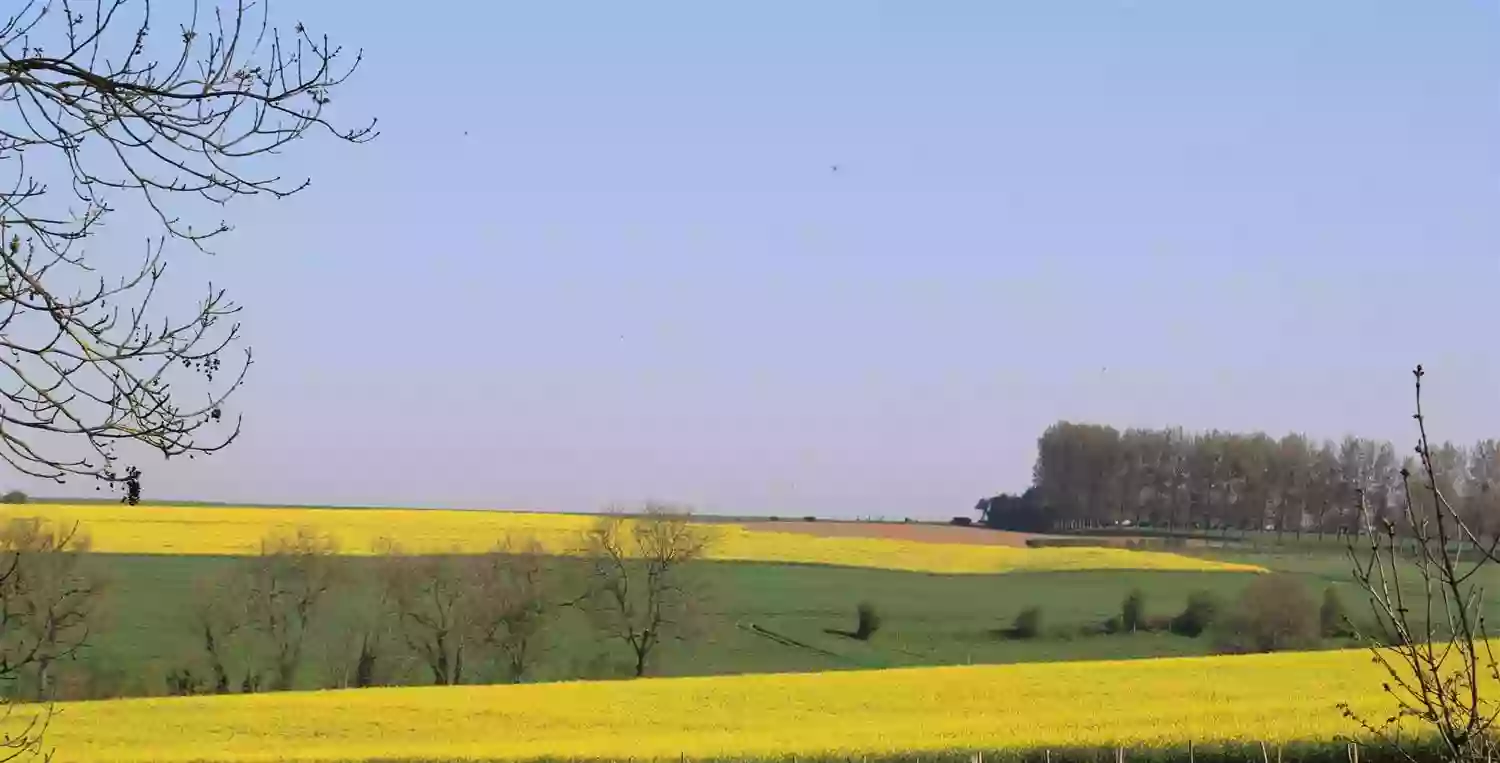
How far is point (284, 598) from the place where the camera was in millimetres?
39844

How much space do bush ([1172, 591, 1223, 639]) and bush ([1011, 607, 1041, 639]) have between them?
382 centimetres

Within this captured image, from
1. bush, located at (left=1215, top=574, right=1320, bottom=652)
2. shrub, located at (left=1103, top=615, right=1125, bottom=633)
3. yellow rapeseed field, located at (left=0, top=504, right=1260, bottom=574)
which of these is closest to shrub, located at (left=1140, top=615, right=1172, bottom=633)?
shrub, located at (left=1103, top=615, right=1125, bottom=633)

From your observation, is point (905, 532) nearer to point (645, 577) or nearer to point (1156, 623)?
point (1156, 623)

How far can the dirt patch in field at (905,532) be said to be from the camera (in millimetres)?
62875

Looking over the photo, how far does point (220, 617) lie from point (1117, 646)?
23480 mm

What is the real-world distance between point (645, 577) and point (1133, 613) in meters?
14.1

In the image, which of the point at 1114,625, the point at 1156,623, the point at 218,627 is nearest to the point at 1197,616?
the point at 1156,623

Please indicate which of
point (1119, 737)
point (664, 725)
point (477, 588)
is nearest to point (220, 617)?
point (477, 588)

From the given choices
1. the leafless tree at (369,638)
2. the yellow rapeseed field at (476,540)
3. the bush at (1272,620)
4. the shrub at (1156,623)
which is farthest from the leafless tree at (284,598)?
the bush at (1272,620)

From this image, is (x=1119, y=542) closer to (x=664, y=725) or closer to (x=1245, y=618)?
(x=1245, y=618)

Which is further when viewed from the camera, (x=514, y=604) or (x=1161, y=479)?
(x=1161, y=479)

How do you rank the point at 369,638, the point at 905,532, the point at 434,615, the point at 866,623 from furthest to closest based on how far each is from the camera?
the point at 905,532 < the point at 866,623 < the point at 434,615 < the point at 369,638

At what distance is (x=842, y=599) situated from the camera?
4934 cm

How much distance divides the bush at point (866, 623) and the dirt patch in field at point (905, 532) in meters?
16.1
